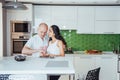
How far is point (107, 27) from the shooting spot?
18.1 ft

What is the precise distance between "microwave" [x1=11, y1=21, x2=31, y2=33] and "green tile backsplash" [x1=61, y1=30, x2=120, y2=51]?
108 cm

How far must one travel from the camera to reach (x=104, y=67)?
5383 millimetres

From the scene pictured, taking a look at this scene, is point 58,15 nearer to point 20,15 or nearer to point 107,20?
point 20,15

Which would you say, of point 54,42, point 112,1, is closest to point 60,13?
point 112,1

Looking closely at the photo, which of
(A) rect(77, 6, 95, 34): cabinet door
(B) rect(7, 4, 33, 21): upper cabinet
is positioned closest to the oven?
(B) rect(7, 4, 33, 21): upper cabinet

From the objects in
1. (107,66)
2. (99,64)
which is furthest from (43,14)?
(107,66)

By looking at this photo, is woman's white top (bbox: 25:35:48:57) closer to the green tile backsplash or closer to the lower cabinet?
the lower cabinet

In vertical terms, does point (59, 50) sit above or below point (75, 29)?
below

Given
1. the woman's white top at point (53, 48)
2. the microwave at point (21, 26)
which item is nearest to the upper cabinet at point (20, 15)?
the microwave at point (21, 26)

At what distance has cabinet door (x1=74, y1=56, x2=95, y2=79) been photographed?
5332mm

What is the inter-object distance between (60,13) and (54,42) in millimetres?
2316

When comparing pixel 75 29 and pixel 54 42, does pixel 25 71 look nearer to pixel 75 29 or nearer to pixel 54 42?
pixel 54 42

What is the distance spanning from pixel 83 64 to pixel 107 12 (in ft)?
5.00

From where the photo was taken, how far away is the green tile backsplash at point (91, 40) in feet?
19.3
